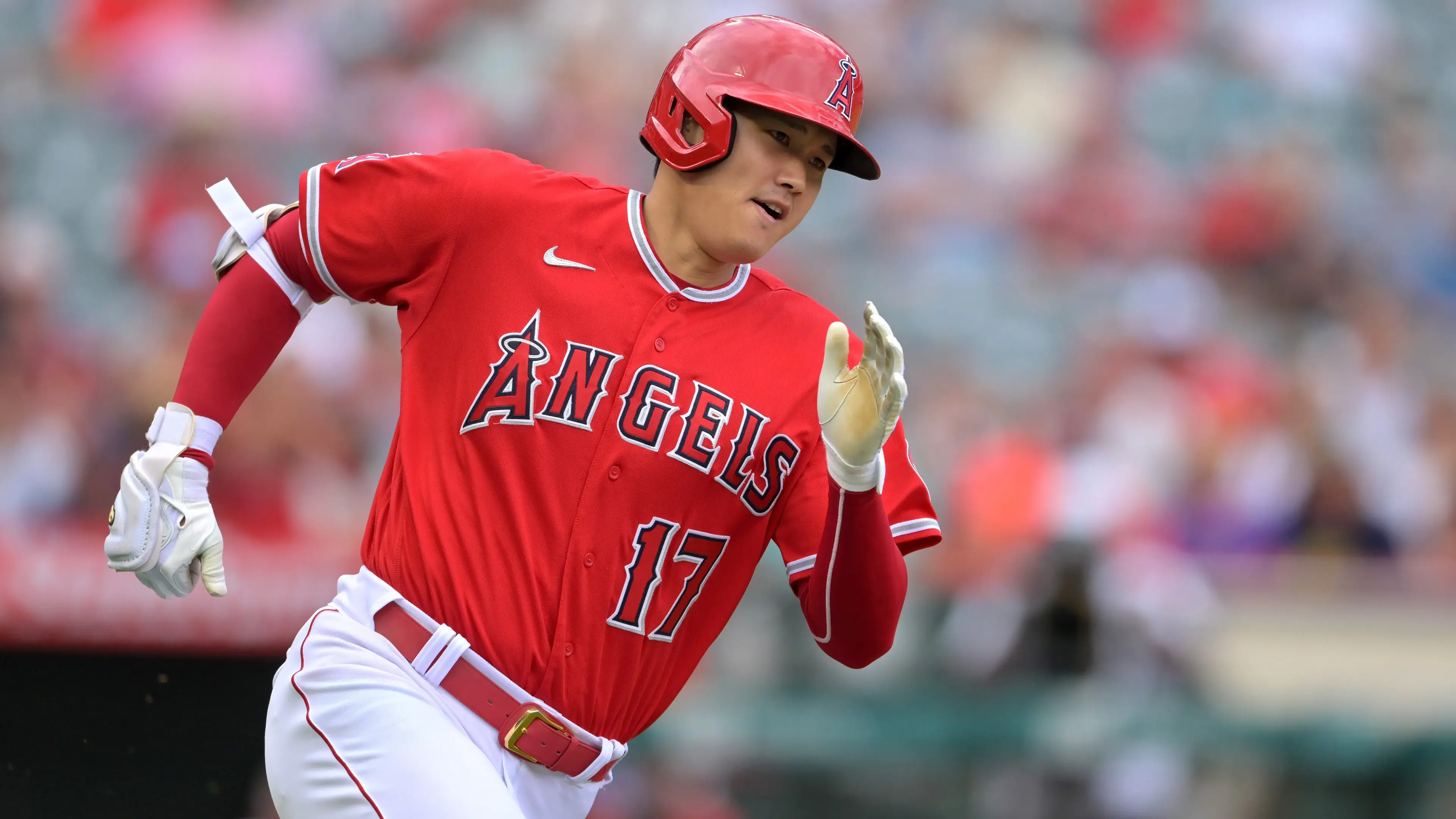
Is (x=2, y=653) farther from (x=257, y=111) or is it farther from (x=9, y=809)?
(x=257, y=111)

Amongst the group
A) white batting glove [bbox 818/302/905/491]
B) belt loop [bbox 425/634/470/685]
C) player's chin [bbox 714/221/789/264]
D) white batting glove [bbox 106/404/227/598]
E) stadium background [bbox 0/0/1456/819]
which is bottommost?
stadium background [bbox 0/0/1456/819]

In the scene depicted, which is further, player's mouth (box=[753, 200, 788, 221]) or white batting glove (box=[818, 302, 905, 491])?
player's mouth (box=[753, 200, 788, 221])

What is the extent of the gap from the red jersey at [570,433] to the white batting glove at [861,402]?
255 mm

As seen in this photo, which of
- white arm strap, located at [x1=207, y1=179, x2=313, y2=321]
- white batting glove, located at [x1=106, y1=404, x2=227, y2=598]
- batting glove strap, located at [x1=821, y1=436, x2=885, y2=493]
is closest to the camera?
batting glove strap, located at [x1=821, y1=436, x2=885, y2=493]

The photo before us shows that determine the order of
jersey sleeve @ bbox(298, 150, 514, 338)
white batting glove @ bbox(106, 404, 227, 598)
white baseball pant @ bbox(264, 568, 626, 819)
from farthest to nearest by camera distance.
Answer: jersey sleeve @ bbox(298, 150, 514, 338) < white batting glove @ bbox(106, 404, 227, 598) < white baseball pant @ bbox(264, 568, 626, 819)

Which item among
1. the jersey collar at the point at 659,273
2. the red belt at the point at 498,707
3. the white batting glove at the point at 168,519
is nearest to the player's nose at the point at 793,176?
the jersey collar at the point at 659,273

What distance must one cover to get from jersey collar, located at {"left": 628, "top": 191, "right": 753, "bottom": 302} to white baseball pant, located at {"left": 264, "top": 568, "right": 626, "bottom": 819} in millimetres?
793

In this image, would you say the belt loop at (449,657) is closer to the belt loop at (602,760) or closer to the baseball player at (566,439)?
the baseball player at (566,439)

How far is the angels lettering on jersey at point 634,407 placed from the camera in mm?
3111

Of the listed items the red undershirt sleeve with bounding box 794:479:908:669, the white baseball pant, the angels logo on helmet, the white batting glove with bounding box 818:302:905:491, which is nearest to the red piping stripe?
the white baseball pant

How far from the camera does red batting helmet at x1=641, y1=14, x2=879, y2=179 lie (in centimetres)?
311

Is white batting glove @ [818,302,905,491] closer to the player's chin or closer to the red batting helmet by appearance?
the player's chin

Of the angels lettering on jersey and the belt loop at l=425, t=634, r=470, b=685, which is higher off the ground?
the angels lettering on jersey

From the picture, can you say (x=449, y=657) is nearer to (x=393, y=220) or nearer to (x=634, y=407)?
(x=634, y=407)
